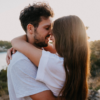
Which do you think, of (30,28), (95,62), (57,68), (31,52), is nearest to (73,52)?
(57,68)

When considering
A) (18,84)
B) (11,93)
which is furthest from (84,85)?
(11,93)

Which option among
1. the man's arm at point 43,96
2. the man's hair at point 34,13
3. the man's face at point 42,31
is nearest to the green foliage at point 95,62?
the man's face at point 42,31

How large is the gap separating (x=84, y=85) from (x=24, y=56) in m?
0.85

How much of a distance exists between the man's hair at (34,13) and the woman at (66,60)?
483 mm

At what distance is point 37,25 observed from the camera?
75.7 inches

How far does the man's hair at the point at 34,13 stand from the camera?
195 cm

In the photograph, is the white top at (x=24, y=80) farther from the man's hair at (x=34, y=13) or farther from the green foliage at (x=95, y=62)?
the green foliage at (x=95, y=62)

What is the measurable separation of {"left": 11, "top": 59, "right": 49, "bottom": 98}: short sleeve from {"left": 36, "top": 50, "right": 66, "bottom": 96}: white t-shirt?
85 millimetres

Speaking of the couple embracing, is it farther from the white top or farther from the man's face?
the man's face

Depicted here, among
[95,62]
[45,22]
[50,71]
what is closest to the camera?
[50,71]

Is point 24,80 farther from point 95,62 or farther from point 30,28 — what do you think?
point 95,62

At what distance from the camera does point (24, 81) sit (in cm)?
134

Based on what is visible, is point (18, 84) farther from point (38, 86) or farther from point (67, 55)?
point (67, 55)

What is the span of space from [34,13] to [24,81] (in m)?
1.18
